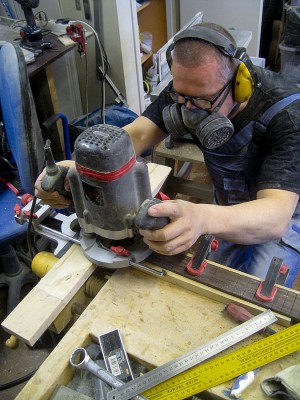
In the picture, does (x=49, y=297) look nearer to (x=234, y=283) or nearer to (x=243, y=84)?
(x=234, y=283)

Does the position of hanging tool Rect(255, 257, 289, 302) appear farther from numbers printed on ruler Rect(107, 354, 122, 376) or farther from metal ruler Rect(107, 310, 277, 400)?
numbers printed on ruler Rect(107, 354, 122, 376)

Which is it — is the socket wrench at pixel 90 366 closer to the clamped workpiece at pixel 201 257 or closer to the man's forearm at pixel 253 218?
the clamped workpiece at pixel 201 257

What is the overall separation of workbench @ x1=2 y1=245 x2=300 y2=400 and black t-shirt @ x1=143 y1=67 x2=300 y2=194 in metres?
0.41

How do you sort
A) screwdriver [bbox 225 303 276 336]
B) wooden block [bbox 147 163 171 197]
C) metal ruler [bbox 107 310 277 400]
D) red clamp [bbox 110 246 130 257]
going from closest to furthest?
metal ruler [bbox 107 310 277 400] → screwdriver [bbox 225 303 276 336] → red clamp [bbox 110 246 130 257] → wooden block [bbox 147 163 171 197]

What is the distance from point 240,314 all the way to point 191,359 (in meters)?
0.16

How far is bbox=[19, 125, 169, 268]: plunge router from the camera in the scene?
2.39 feet

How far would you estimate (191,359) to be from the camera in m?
0.74


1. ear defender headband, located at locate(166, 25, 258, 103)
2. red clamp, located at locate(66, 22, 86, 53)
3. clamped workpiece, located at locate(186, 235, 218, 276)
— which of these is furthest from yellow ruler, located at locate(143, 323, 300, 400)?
red clamp, located at locate(66, 22, 86, 53)

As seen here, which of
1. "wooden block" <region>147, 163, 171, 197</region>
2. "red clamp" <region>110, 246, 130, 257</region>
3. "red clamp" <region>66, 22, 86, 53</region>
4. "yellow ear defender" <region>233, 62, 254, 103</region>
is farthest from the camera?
"red clamp" <region>66, 22, 86, 53</region>

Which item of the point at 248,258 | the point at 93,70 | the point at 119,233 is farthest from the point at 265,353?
the point at 93,70

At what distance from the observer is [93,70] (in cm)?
261

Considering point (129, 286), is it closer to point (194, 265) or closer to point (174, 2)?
point (194, 265)

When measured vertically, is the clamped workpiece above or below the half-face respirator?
below

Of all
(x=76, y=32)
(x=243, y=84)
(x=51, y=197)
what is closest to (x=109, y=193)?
(x=51, y=197)
